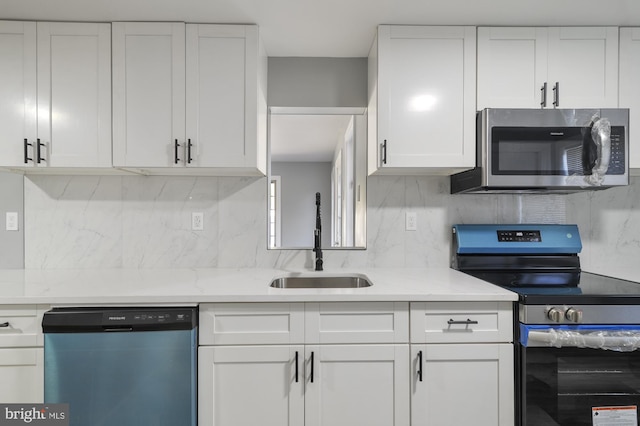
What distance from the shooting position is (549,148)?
166 cm

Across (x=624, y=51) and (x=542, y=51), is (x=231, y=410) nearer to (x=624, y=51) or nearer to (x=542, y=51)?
(x=542, y=51)

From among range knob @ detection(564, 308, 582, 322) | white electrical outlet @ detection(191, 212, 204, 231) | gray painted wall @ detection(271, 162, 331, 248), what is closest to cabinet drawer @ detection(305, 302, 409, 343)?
range knob @ detection(564, 308, 582, 322)

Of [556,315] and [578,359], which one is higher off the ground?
[556,315]

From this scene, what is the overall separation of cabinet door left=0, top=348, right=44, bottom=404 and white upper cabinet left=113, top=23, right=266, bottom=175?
2.93ft

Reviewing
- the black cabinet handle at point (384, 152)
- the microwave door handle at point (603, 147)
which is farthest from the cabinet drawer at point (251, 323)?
the microwave door handle at point (603, 147)

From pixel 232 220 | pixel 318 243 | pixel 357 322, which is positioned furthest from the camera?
pixel 232 220

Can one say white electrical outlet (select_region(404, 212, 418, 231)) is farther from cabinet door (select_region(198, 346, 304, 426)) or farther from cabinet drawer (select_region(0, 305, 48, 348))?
cabinet drawer (select_region(0, 305, 48, 348))

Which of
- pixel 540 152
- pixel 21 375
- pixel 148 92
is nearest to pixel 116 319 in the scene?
pixel 21 375

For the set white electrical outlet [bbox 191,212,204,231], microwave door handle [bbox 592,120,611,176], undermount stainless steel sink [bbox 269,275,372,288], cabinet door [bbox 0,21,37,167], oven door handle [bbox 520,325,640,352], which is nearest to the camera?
oven door handle [bbox 520,325,640,352]

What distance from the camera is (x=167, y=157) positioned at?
1729 millimetres

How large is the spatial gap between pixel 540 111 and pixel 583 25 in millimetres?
580

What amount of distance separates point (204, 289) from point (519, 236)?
172cm

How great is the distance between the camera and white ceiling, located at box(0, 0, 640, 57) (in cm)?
161

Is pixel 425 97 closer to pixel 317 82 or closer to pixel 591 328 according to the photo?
pixel 317 82
